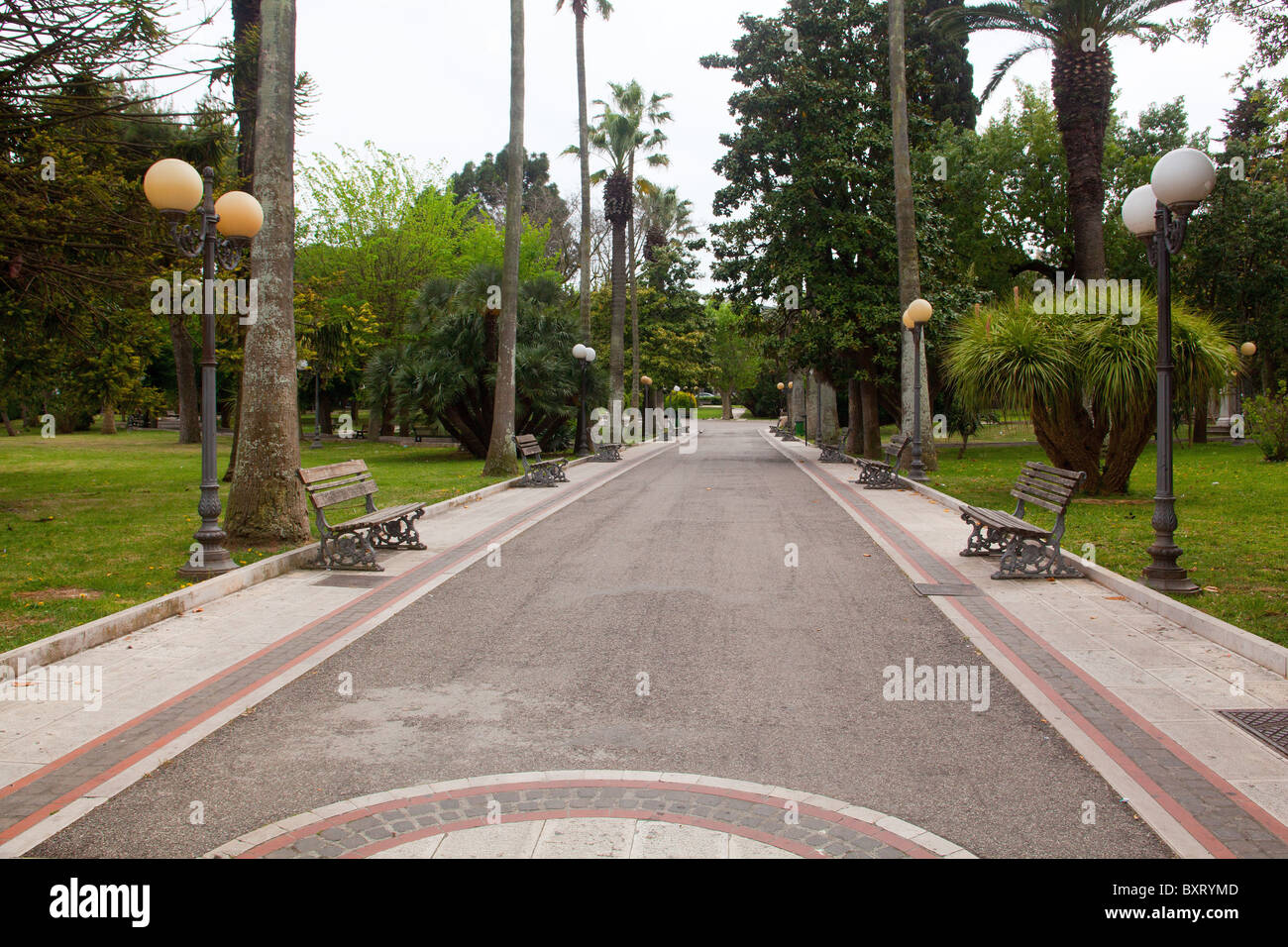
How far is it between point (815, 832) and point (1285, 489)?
16.1 metres

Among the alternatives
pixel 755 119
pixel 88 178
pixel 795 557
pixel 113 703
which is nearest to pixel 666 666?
pixel 113 703

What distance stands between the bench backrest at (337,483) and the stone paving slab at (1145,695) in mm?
6200

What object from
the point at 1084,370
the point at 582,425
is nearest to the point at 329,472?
the point at 1084,370

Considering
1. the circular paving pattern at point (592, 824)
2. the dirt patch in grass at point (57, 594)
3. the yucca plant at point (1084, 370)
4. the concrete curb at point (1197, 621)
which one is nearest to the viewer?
the circular paving pattern at point (592, 824)

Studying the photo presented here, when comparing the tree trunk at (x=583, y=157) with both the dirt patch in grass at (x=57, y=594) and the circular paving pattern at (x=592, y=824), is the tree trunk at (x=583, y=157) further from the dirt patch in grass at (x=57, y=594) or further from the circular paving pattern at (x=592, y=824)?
the circular paving pattern at (x=592, y=824)

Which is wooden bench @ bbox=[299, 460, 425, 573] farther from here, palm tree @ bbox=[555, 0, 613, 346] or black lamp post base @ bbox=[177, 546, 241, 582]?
palm tree @ bbox=[555, 0, 613, 346]

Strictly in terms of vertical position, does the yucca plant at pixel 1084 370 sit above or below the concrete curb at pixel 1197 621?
above

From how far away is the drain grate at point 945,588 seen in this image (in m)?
8.76

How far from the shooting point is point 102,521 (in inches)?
557

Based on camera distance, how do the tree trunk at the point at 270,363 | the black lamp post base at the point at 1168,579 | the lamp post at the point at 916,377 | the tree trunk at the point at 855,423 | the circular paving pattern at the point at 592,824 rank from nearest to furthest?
the circular paving pattern at the point at 592,824 < the black lamp post base at the point at 1168,579 < the tree trunk at the point at 270,363 < the lamp post at the point at 916,377 < the tree trunk at the point at 855,423

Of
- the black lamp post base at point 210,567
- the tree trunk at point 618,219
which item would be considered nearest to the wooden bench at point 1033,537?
the black lamp post base at point 210,567

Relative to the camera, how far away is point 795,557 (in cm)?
1081

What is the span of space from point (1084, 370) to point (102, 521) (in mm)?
15074
